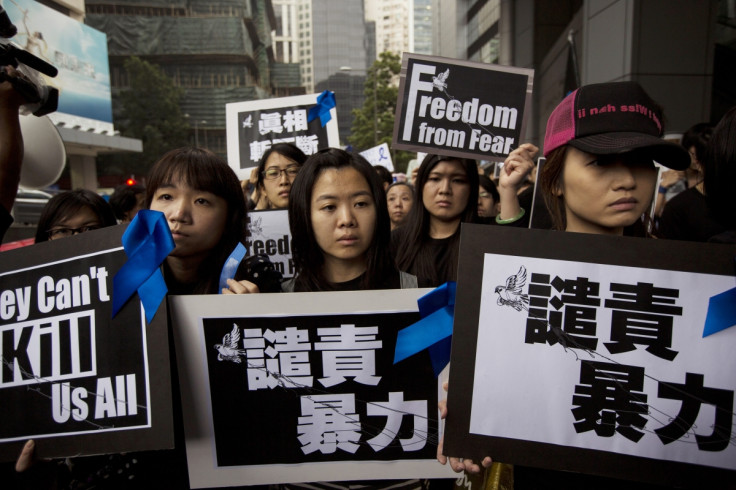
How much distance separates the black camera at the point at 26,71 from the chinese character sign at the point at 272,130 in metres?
2.39

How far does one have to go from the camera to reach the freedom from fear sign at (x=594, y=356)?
1156 millimetres

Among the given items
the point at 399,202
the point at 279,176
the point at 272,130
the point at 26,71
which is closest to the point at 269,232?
the point at 279,176

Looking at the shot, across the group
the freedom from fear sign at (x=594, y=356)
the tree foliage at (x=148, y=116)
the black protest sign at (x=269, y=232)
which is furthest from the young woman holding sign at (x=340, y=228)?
the tree foliage at (x=148, y=116)

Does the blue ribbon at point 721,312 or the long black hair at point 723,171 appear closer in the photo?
the blue ribbon at point 721,312

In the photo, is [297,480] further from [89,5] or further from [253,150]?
[89,5]

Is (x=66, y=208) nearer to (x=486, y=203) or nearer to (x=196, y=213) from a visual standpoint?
(x=196, y=213)

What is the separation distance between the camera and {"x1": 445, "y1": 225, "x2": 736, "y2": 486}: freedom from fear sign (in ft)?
3.79

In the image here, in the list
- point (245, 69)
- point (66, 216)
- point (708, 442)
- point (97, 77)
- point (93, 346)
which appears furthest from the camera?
point (245, 69)

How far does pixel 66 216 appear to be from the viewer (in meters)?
2.15

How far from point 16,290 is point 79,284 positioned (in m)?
0.19

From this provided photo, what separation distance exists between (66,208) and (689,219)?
3.02 meters

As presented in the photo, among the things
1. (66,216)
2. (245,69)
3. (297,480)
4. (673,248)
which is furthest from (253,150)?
(245,69)

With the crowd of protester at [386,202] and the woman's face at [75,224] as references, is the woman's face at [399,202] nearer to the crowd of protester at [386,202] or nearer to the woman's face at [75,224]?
the crowd of protester at [386,202]

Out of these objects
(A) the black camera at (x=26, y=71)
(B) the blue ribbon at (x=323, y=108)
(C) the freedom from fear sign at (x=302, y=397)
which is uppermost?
(B) the blue ribbon at (x=323, y=108)
